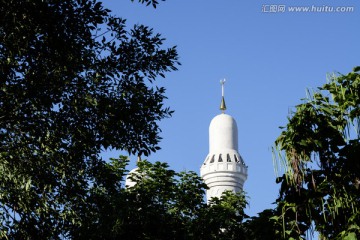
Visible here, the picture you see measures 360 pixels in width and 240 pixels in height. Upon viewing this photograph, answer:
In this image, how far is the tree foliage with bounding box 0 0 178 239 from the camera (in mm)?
14297

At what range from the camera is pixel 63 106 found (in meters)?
14.9

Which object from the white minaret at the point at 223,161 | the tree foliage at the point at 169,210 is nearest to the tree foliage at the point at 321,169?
the tree foliage at the point at 169,210

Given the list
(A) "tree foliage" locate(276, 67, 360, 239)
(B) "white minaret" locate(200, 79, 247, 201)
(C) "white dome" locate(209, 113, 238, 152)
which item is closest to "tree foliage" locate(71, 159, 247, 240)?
(A) "tree foliage" locate(276, 67, 360, 239)

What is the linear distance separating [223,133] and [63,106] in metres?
51.7

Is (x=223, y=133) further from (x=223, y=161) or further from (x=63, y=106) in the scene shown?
(x=63, y=106)

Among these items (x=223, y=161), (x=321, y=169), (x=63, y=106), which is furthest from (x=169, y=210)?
(x=223, y=161)

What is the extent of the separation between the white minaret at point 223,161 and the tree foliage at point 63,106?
4695 centimetres

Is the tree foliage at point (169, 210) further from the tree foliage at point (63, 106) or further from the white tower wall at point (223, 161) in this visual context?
the white tower wall at point (223, 161)

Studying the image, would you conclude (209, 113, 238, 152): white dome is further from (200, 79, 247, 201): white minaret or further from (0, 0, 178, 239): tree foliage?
(0, 0, 178, 239): tree foliage

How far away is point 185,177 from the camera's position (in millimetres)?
A: 27984

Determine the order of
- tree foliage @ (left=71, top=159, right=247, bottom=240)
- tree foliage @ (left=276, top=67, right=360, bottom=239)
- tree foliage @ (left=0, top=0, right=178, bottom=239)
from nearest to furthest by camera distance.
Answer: tree foliage @ (left=276, top=67, right=360, bottom=239) → tree foliage @ (left=0, top=0, right=178, bottom=239) → tree foliage @ (left=71, top=159, right=247, bottom=240)

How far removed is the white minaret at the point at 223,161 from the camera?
6369cm

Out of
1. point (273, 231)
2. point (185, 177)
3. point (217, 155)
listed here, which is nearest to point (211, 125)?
point (217, 155)

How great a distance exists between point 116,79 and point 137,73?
551 mm
